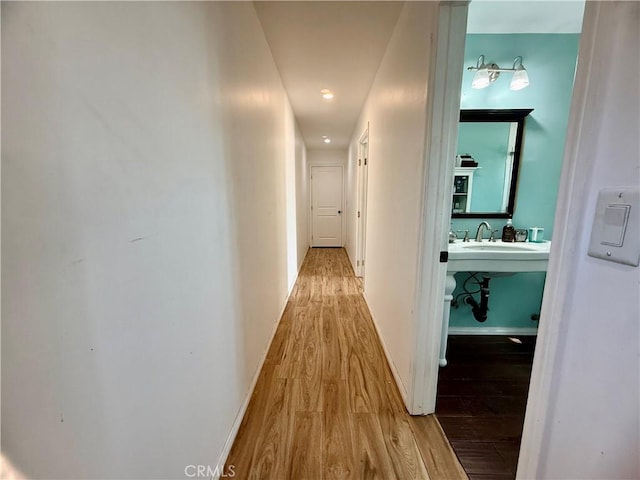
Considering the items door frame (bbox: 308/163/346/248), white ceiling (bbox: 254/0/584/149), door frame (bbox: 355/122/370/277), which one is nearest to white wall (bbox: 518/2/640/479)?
white ceiling (bbox: 254/0/584/149)

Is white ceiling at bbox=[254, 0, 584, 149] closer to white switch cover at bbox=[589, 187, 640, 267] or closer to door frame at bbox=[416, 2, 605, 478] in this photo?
door frame at bbox=[416, 2, 605, 478]

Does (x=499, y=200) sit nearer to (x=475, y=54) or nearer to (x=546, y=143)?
(x=546, y=143)

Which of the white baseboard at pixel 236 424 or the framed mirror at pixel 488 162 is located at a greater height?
the framed mirror at pixel 488 162

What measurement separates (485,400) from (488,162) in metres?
1.73

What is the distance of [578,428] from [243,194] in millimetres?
1468

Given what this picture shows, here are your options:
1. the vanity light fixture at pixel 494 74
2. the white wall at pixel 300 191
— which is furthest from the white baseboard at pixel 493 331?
the white wall at pixel 300 191

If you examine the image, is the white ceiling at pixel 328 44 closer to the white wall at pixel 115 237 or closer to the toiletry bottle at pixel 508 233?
the white wall at pixel 115 237

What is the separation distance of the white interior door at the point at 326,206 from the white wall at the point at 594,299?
5.71 metres

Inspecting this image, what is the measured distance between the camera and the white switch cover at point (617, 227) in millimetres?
434

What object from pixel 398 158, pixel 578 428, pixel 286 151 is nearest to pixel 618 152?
pixel 578 428

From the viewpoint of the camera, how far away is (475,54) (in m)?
1.97

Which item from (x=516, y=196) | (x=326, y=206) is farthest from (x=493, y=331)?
(x=326, y=206)

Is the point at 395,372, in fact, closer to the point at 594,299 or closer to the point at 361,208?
the point at 594,299

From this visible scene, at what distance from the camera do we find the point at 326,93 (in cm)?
290
